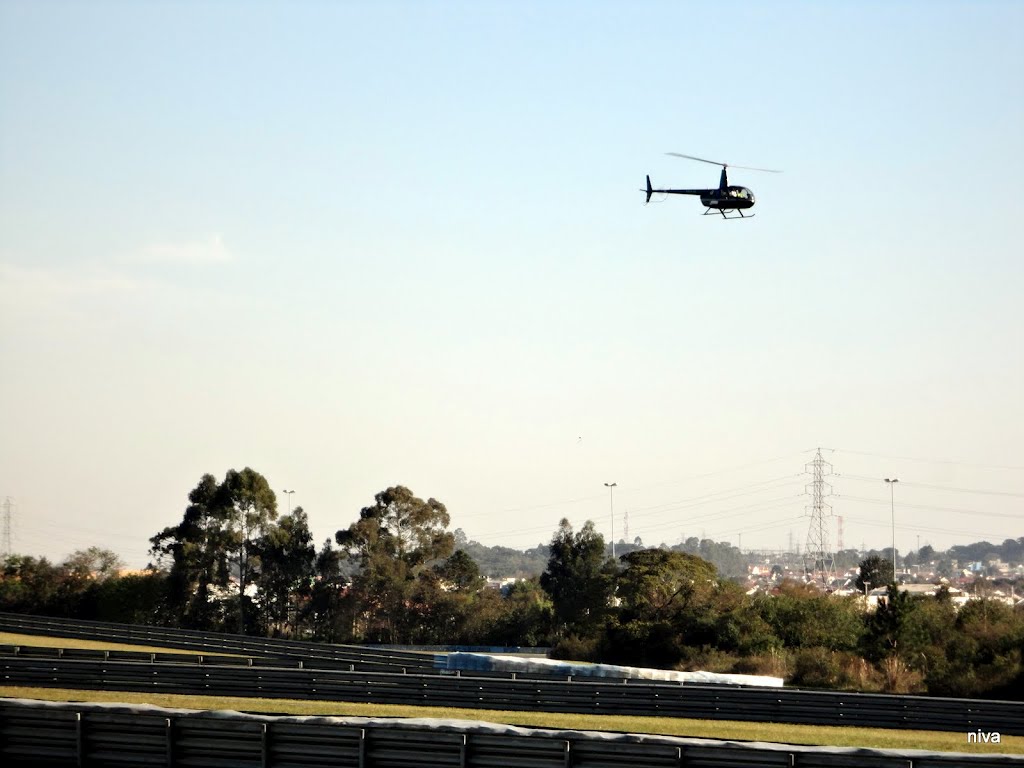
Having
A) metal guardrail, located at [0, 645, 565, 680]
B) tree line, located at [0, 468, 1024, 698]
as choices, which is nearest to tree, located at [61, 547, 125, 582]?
tree line, located at [0, 468, 1024, 698]

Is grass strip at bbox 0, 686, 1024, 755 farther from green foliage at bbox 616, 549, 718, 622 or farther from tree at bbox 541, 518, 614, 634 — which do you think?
tree at bbox 541, 518, 614, 634

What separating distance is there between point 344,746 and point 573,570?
339 ft

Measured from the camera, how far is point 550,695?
40.1 meters

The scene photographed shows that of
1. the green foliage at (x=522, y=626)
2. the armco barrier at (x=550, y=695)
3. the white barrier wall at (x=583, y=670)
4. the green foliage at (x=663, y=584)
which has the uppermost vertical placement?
the green foliage at (x=663, y=584)

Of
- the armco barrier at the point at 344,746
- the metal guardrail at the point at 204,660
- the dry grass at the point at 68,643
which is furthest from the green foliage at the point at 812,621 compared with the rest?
the armco barrier at the point at 344,746

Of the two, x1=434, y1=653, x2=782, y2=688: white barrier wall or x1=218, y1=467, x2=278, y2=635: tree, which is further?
x1=218, y1=467, x2=278, y2=635: tree

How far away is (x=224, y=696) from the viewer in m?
41.2

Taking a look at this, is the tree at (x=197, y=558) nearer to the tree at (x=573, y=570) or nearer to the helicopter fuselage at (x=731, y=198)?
the tree at (x=573, y=570)

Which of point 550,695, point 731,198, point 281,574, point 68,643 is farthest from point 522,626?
point 550,695

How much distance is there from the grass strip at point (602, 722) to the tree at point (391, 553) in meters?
74.9

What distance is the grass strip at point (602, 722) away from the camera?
111 ft

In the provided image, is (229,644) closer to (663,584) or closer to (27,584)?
(663,584)

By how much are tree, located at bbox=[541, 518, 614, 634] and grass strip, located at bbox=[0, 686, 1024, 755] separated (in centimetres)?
7703

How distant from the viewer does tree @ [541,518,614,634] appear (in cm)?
11888
